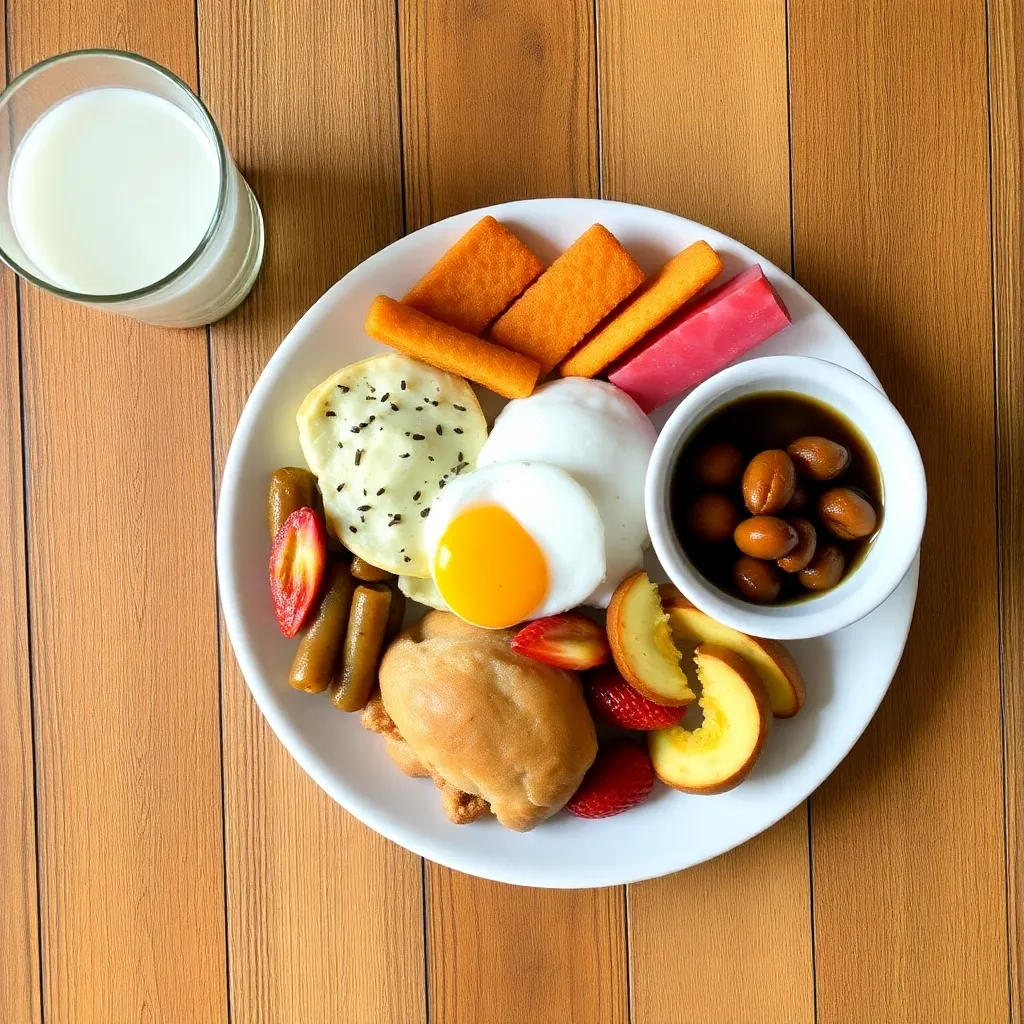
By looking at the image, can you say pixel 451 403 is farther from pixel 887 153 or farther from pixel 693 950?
pixel 693 950

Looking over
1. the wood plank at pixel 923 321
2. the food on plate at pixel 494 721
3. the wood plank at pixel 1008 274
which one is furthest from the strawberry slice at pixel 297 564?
the wood plank at pixel 1008 274

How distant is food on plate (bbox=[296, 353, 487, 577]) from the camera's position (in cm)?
131

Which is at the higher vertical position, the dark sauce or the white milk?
the white milk

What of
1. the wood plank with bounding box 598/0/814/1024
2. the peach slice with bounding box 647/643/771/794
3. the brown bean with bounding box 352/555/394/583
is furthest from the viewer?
the wood plank with bounding box 598/0/814/1024

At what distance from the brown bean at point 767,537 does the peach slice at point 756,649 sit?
0.41 feet

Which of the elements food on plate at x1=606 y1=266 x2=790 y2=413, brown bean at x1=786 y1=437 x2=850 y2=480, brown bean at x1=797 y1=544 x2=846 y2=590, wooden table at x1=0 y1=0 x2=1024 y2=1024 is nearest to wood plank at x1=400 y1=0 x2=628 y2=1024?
wooden table at x1=0 y1=0 x2=1024 y2=1024

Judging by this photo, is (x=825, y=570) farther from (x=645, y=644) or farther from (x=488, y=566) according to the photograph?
(x=488, y=566)

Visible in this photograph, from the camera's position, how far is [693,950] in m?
1.53

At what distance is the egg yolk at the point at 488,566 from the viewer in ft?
4.12

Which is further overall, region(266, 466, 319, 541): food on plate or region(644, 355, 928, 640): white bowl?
region(266, 466, 319, 541): food on plate

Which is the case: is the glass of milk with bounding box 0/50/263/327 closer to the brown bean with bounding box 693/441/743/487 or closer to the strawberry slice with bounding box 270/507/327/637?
the strawberry slice with bounding box 270/507/327/637

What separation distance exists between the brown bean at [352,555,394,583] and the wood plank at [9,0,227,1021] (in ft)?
1.04

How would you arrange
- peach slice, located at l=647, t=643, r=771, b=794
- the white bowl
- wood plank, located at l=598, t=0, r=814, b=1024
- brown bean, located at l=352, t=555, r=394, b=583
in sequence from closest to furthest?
the white bowl → peach slice, located at l=647, t=643, r=771, b=794 → brown bean, located at l=352, t=555, r=394, b=583 → wood plank, located at l=598, t=0, r=814, b=1024

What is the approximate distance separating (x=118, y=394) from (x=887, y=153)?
1294mm
